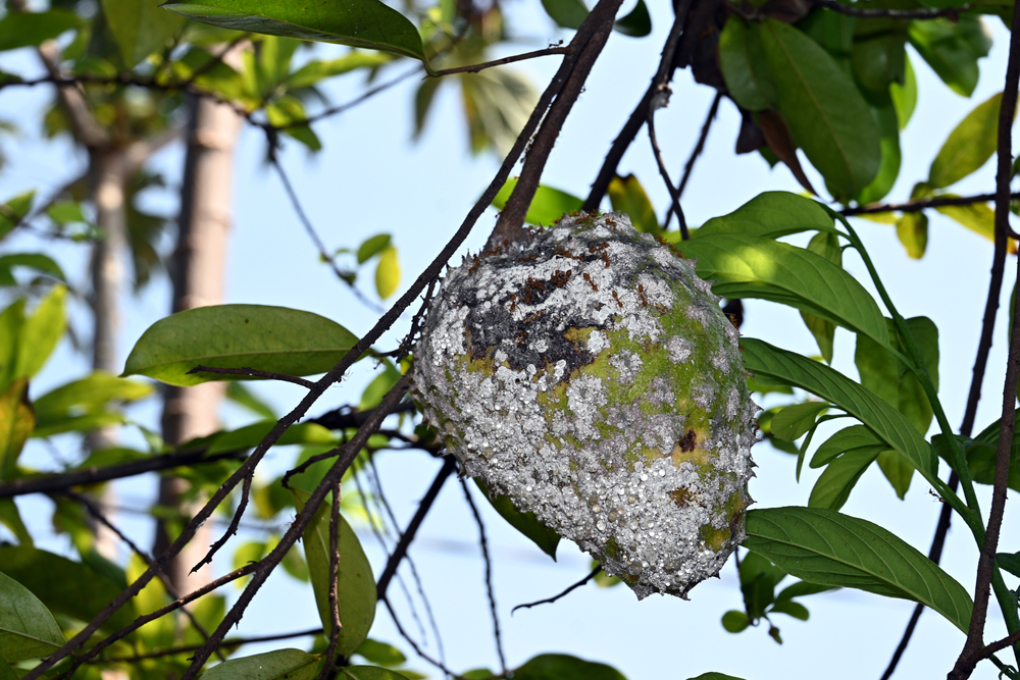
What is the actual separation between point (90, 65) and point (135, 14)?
2.37ft

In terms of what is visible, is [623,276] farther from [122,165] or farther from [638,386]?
[122,165]

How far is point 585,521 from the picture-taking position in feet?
1.99

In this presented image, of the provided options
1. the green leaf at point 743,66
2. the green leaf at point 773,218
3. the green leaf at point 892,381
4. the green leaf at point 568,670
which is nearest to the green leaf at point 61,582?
the green leaf at point 568,670

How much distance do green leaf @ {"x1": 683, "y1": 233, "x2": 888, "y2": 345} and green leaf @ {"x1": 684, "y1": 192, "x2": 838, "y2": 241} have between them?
2.2 inches

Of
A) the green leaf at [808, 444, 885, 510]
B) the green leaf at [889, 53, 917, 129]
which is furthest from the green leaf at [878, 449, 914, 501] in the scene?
the green leaf at [889, 53, 917, 129]

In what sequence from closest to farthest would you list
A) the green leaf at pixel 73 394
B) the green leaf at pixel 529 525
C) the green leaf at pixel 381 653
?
the green leaf at pixel 529 525, the green leaf at pixel 381 653, the green leaf at pixel 73 394

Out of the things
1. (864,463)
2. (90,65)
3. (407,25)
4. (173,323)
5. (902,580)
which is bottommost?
(902,580)

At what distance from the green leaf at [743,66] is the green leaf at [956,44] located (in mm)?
390

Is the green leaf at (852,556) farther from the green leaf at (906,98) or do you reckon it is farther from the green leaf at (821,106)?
the green leaf at (906,98)

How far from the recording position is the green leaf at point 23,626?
2.42ft

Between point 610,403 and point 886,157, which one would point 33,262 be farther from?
point 886,157

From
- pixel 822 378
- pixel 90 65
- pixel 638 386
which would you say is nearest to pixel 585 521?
pixel 638 386

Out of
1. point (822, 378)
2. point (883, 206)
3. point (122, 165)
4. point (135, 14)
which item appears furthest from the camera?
point (122, 165)

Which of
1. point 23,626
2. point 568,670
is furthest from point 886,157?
point 23,626
